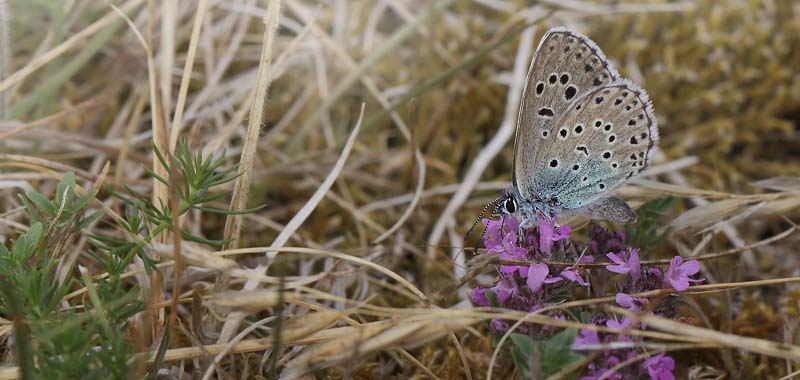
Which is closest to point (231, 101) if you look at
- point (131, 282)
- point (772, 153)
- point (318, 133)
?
point (318, 133)

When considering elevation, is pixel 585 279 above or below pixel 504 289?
above

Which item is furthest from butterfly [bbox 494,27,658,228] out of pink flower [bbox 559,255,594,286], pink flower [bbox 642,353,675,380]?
pink flower [bbox 642,353,675,380]

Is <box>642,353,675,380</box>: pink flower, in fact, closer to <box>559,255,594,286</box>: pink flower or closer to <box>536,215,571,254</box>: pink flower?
<box>559,255,594,286</box>: pink flower

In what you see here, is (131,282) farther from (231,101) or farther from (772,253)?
(772,253)

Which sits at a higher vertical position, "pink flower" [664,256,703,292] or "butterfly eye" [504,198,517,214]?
"butterfly eye" [504,198,517,214]

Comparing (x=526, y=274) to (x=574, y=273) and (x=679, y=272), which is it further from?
(x=679, y=272)

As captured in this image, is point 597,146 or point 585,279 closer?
point 585,279

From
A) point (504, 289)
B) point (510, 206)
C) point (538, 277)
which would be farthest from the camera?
point (510, 206)

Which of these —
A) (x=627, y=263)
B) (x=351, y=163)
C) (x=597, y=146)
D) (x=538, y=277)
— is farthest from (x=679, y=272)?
(x=351, y=163)
